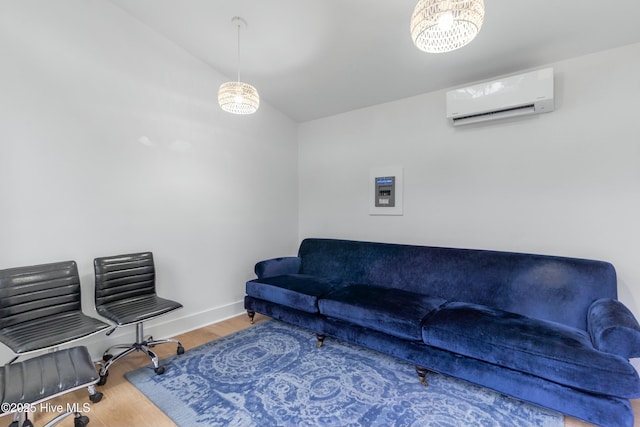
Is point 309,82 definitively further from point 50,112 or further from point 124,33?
point 50,112

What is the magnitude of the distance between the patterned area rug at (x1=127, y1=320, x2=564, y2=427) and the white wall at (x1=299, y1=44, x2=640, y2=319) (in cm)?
139

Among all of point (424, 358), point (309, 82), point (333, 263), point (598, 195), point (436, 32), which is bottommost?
point (424, 358)

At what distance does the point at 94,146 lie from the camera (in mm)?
2494

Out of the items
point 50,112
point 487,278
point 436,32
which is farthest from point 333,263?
point 50,112

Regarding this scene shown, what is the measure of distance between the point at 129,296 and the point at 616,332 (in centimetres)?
345

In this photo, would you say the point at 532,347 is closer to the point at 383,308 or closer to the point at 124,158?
the point at 383,308

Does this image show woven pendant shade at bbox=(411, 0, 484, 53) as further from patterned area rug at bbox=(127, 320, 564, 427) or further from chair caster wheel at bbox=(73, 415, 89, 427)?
chair caster wheel at bbox=(73, 415, 89, 427)

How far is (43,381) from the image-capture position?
146 cm

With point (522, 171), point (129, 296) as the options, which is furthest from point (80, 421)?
point (522, 171)

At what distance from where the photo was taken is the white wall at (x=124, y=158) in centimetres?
216

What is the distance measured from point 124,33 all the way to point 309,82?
5.87ft

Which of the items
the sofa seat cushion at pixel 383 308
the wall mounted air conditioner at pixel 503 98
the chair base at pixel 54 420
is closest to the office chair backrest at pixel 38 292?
the chair base at pixel 54 420

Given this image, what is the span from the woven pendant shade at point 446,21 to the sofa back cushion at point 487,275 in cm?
186

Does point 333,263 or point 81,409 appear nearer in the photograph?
point 81,409
